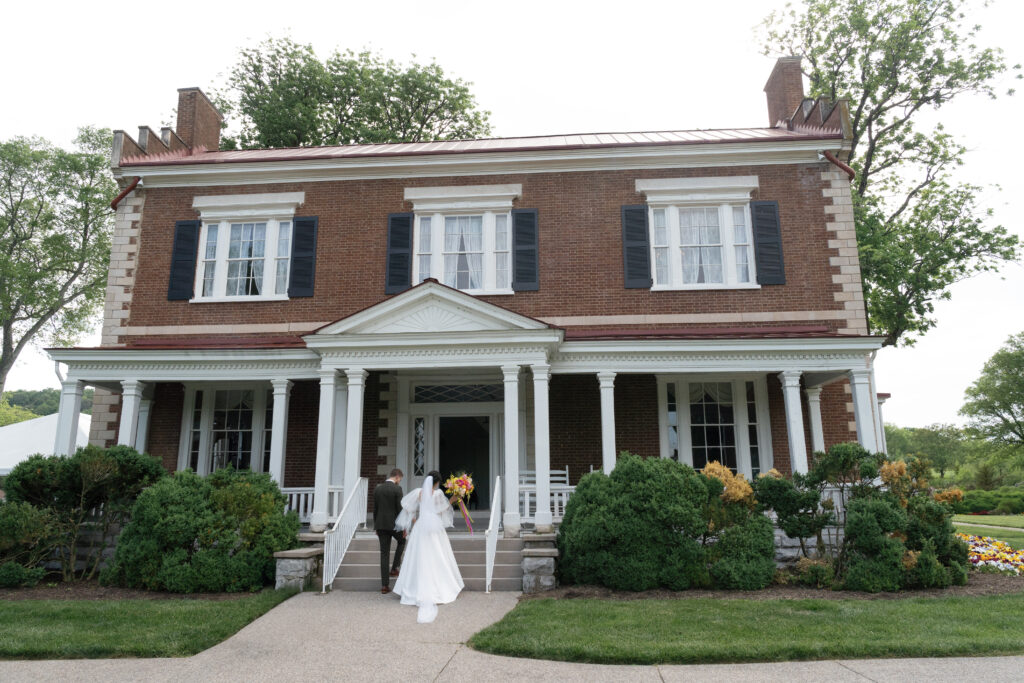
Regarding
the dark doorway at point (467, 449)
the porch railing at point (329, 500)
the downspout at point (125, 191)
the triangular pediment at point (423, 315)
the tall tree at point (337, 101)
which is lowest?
the porch railing at point (329, 500)

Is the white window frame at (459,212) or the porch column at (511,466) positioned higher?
the white window frame at (459,212)

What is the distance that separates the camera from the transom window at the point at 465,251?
14.6 metres

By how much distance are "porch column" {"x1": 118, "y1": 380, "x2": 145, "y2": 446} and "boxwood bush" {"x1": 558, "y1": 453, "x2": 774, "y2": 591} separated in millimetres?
8506

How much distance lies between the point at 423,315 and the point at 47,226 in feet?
87.8

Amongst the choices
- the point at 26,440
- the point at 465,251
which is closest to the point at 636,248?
the point at 465,251

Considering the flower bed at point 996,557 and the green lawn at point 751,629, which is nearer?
the green lawn at point 751,629

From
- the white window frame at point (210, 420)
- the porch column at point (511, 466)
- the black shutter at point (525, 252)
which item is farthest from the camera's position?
the white window frame at point (210, 420)

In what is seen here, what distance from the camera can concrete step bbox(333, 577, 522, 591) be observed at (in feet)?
31.8

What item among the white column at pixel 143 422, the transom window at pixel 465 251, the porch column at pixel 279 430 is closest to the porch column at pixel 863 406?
the transom window at pixel 465 251

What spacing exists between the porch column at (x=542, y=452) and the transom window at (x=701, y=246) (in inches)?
154

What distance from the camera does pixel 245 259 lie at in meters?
15.1

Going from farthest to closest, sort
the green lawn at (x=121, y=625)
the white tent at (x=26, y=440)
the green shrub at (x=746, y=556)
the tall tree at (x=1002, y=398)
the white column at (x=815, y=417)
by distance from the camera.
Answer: the tall tree at (x=1002, y=398) < the white tent at (x=26, y=440) < the white column at (x=815, y=417) < the green shrub at (x=746, y=556) < the green lawn at (x=121, y=625)

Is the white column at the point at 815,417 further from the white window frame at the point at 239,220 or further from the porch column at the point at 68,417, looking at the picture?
the porch column at the point at 68,417

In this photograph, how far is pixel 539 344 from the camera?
1172 cm
